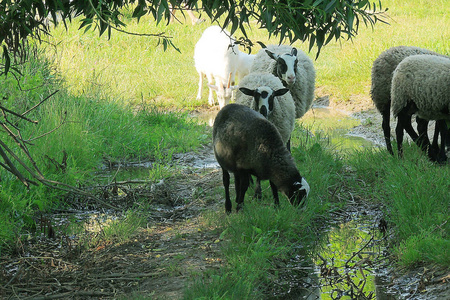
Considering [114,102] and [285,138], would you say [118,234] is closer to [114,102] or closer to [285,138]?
[285,138]

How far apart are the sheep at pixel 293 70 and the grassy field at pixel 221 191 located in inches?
23.9

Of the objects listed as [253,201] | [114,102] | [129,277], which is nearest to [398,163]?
[253,201]

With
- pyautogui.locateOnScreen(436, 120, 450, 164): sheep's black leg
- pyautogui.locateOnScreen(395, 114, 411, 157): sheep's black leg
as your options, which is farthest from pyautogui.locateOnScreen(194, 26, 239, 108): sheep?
pyautogui.locateOnScreen(436, 120, 450, 164): sheep's black leg

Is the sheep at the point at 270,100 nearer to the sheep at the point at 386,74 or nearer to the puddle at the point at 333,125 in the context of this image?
the sheep at the point at 386,74

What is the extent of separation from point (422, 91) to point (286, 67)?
1788 mm

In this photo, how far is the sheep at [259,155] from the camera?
16.7 feet

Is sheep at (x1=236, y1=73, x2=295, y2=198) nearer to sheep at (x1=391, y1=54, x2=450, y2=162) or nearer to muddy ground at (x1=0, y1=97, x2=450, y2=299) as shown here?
muddy ground at (x1=0, y1=97, x2=450, y2=299)

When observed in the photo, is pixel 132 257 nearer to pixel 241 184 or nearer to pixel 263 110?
pixel 241 184

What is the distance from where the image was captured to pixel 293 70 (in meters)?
7.35

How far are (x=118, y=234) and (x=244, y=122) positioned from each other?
1.56 metres

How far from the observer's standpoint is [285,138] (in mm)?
6703

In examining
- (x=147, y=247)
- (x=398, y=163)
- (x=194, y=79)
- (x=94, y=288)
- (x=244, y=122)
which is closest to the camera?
(x=94, y=288)

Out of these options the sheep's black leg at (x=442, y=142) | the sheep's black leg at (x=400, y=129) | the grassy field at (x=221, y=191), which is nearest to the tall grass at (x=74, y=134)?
the grassy field at (x=221, y=191)

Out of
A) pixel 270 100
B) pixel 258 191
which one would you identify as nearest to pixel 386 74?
pixel 270 100
